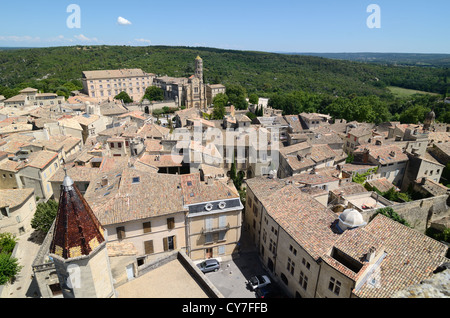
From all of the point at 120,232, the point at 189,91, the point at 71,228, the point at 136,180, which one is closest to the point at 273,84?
the point at 189,91

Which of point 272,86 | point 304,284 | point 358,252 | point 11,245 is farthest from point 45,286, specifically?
point 272,86

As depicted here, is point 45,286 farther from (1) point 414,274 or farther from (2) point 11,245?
(1) point 414,274

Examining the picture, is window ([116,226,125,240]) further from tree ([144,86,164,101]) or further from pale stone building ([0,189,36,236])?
tree ([144,86,164,101])

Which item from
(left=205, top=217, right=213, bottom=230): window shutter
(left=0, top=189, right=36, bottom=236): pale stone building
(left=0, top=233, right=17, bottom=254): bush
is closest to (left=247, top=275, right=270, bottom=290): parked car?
(left=205, top=217, right=213, bottom=230): window shutter
